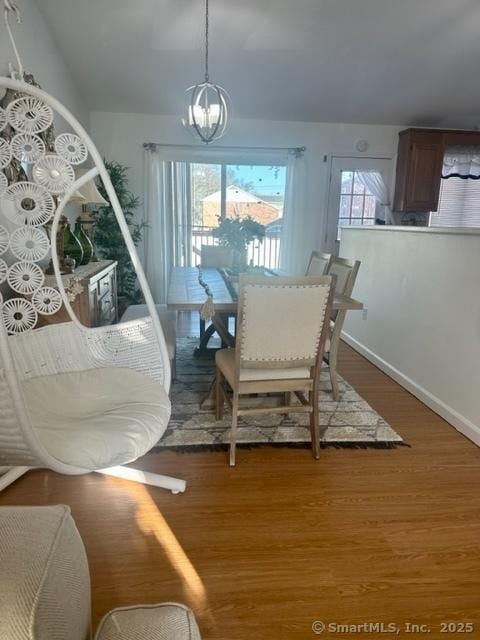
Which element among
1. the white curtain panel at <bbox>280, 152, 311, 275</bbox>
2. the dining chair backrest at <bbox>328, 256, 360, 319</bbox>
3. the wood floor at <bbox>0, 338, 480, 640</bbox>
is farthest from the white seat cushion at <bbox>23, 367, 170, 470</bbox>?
the white curtain panel at <bbox>280, 152, 311, 275</bbox>

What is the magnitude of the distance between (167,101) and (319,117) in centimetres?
182

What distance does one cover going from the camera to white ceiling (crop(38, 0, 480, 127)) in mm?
3213

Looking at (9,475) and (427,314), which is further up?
(427,314)

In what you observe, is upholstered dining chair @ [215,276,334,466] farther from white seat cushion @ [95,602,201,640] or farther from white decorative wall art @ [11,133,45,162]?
white seat cushion @ [95,602,201,640]

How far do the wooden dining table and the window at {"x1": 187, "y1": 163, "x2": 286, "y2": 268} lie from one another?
1.98 m

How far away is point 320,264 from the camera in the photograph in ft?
11.2

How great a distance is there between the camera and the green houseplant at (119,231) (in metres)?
4.58

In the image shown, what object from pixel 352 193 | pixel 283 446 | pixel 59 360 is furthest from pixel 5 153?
pixel 352 193

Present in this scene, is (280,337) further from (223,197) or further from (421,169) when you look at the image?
(421,169)

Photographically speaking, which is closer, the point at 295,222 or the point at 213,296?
the point at 213,296

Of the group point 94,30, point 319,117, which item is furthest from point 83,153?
point 319,117

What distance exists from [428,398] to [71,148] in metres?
2.63

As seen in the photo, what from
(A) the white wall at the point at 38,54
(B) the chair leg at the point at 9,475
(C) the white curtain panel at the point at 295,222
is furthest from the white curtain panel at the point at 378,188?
(B) the chair leg at the point at 9,475

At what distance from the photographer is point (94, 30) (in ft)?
11.3
